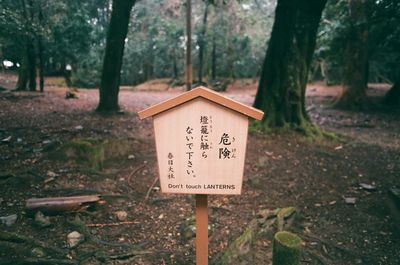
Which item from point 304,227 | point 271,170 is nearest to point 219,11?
point 271,170

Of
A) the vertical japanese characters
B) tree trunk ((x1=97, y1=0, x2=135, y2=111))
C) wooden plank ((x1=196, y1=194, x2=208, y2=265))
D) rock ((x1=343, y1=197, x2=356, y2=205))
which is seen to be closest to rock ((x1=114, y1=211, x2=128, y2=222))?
wooden plank ((x1=196, y1=194, x2=208, y2=265))

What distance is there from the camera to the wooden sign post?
283 cm

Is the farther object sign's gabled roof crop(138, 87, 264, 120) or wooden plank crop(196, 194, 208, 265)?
wooden plank crop(196, 194, 208, 265)

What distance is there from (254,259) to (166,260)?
3.31ft

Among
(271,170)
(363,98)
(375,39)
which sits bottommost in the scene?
(271,170)

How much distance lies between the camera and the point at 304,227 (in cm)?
481

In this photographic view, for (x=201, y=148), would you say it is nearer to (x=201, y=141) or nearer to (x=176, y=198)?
(x=201, y=141)

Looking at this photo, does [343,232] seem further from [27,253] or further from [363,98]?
[363,98]

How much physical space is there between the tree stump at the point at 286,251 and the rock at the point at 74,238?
2.45m

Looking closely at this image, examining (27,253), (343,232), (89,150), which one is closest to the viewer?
(27,253)

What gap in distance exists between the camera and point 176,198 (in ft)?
18.6

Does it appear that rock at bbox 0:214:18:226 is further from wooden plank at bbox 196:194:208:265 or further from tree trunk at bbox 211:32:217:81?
tree trunk at bbox 211:32:217:81

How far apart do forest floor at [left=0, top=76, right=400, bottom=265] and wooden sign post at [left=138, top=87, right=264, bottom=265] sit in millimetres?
1502

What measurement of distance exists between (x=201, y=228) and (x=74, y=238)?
6.41 ft
